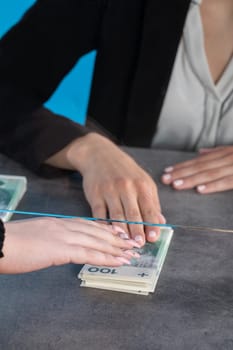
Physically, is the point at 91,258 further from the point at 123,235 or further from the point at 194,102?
the point at 194,102

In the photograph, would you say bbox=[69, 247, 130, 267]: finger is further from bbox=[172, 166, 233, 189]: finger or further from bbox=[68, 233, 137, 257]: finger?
bbox=[172, 166, 233, 189]: finger

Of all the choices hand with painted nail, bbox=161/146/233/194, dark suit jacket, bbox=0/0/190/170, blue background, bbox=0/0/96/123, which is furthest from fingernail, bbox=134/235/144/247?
blue background, bbox=0/0/96/123

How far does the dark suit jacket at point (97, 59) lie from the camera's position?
108cm

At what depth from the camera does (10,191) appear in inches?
35.9

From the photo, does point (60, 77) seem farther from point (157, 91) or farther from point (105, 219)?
point (105, 219)

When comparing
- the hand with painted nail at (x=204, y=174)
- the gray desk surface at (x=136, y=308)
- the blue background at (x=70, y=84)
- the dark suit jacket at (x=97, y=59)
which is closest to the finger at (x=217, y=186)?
the hand with painted nail at (x=204, y=174)

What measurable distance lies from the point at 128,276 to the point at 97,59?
660 millimetres

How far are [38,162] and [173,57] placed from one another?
34 cm

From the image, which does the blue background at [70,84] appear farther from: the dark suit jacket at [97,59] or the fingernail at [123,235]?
the fingernail at [123,235]

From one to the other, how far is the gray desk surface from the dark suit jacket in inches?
13.8

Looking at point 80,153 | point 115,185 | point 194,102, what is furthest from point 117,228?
point 194,102

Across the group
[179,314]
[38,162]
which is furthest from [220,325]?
[38,162]

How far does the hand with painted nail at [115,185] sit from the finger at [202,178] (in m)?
0.05

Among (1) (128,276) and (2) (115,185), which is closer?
(1) (128,276)
